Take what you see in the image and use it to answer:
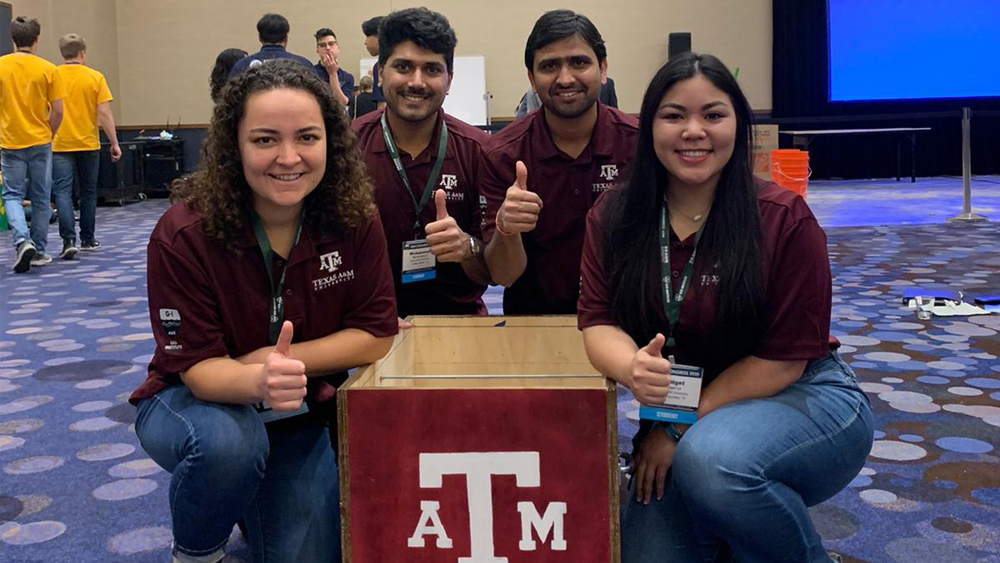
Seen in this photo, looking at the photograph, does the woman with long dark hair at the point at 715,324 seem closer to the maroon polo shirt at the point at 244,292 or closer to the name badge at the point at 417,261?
the maroon polo shirt at the point at 244,292

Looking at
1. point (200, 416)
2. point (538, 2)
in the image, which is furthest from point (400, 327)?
point (538, 2)

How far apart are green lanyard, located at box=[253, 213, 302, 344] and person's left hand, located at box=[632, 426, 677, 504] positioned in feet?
2.15

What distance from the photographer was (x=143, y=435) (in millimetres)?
1480

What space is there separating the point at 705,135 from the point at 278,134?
0.70 meters

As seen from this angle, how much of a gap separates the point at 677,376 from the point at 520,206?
56cm

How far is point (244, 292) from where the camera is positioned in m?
1.49

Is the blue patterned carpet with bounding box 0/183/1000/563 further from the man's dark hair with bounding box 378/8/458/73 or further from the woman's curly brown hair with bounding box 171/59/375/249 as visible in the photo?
the man's dark hair with bounding box 378/8/458/73

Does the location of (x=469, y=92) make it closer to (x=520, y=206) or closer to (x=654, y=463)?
(x=520, y=206)

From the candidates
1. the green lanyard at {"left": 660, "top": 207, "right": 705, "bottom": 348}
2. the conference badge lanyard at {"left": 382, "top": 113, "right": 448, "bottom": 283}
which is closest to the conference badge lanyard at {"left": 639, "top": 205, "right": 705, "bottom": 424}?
the green lanyard at {"left": 660, "top": 207, "right": 705, "bottom": 348}

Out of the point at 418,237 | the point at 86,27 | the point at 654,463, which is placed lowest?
the point at 654,463

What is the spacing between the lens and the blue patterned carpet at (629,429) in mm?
1750

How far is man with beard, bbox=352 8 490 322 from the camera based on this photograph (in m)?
2.13

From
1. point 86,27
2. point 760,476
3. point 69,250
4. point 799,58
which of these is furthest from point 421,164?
point 799,58

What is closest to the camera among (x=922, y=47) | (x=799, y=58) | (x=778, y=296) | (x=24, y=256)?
(x=778, y=296)
